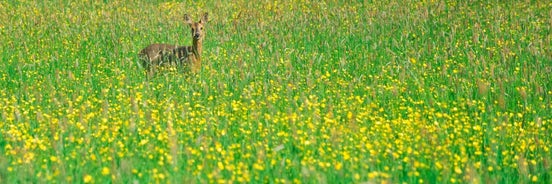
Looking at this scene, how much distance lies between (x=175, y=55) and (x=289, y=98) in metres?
3.39

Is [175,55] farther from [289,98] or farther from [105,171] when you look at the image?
[105,171]

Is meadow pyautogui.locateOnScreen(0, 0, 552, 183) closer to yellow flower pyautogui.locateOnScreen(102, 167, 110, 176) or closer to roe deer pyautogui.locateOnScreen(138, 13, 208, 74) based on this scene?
yellow flower pyautogui.locateOnScreen(102, 167, 110, 176)

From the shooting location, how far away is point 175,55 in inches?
440

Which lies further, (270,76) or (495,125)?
(270,76)

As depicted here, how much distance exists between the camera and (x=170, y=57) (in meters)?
11.3

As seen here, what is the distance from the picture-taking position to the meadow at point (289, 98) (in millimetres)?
5938

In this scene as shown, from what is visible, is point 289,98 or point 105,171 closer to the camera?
point 105,171

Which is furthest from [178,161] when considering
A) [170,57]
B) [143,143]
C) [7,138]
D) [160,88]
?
[170,57]

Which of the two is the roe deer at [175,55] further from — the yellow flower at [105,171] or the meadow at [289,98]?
the yellow flower at [105,171]

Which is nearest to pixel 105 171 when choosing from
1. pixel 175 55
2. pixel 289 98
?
pixel 289 98

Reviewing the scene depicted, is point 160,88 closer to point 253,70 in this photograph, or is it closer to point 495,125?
point 253,70

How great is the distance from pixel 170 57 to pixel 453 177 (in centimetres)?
621

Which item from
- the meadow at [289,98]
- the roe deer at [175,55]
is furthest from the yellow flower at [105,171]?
the roe deer at [175,55]

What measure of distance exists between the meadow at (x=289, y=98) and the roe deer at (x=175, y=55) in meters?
0.21
